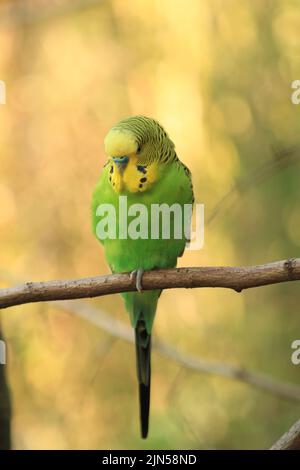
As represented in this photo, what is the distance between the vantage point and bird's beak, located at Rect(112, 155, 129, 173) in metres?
2.83

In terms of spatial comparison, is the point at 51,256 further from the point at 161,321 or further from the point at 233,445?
the point at 233,445

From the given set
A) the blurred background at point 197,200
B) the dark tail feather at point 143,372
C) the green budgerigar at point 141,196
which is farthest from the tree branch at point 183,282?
the blurred background at point 197,200

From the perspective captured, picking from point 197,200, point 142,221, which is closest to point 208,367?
point 197,200

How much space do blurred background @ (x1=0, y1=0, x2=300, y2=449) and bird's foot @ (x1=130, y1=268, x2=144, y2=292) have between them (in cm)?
159

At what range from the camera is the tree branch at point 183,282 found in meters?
2.52

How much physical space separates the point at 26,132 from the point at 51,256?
3.38 feet

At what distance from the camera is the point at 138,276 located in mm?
2867

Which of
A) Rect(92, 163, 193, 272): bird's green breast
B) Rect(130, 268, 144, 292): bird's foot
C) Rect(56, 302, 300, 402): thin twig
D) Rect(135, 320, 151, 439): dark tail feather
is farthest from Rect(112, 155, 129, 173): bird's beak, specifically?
Rect(56, 302, 300, 402): thin twig

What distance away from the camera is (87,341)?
16.4 ft

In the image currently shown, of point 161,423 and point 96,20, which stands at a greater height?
point 96,20

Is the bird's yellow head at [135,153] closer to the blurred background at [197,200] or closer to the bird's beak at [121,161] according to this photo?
the bird's beak at [121,161]

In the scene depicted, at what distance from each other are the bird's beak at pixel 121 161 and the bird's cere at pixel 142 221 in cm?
18

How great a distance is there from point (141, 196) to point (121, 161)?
0.22 metres
